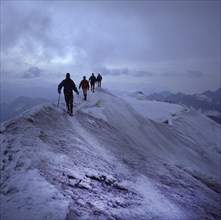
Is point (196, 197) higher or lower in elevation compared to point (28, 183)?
lower

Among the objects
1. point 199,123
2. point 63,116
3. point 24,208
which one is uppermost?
point 63,116

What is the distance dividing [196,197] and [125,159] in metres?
5.09

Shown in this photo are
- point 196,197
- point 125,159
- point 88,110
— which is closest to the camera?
point 196,197

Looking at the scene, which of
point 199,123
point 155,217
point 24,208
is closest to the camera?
point 24,208

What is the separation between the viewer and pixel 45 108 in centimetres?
Answer: 1819

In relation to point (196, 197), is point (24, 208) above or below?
above

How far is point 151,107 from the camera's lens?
235 feet

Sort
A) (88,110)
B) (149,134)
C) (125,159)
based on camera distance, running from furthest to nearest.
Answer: (149,134) → (88,110) → (125,159)

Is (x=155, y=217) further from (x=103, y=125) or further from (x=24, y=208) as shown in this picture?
(x=103, y=125)

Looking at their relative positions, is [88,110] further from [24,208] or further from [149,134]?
[24,208]

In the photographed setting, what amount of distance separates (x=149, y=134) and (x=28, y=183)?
2396 cm

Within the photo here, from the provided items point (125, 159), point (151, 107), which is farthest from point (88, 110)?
point (151, 107)

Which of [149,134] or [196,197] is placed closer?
[196,197]

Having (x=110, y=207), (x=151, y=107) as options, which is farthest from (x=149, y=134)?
(x=151, y=107)
